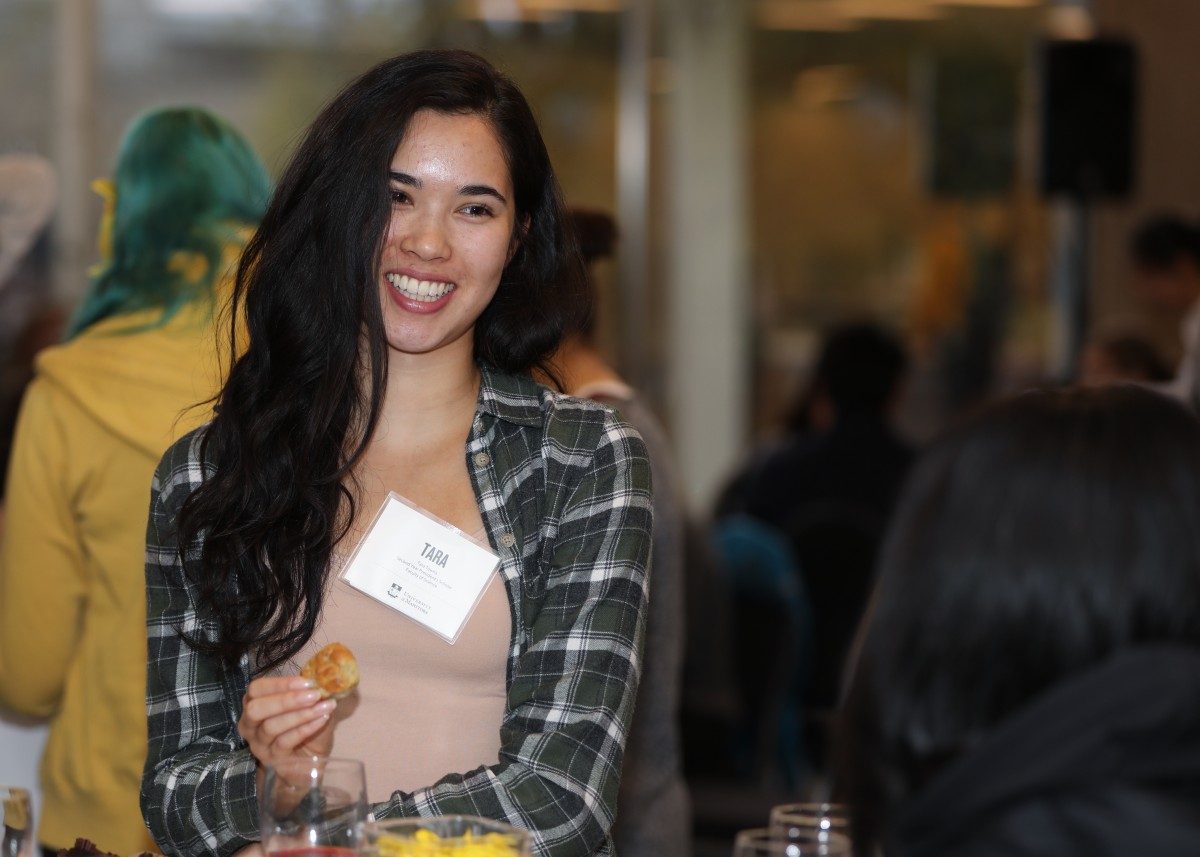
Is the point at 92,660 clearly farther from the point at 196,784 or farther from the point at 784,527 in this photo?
the point at 784,527

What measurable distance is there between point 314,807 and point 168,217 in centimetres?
143

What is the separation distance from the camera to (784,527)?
213 inches

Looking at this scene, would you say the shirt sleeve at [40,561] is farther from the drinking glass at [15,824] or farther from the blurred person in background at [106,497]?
the drinking glass at [15,824]

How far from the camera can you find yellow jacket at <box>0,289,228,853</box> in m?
2.37

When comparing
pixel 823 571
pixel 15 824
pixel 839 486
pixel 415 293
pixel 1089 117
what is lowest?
pixel 823 571

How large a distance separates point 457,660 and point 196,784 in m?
0.31

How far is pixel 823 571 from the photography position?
5199 millimetres

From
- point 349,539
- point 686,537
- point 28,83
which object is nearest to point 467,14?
point 28,83

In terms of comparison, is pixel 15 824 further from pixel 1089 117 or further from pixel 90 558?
pixel 1089 117

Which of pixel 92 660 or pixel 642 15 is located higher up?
pixel 642 15

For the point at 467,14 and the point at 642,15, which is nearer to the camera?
the point at 467,14

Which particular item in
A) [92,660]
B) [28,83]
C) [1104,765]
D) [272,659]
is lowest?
[92,660]

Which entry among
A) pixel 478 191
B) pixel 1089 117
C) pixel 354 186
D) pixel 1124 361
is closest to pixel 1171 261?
pixel 1089 117

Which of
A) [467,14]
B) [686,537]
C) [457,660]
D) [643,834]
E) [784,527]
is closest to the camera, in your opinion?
[457,660]
